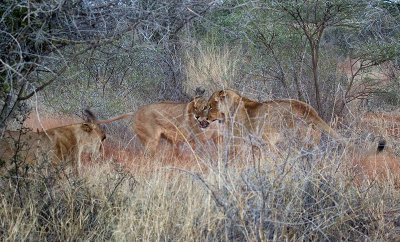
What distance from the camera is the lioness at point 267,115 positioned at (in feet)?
18.4

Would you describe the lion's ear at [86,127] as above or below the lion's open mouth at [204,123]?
above

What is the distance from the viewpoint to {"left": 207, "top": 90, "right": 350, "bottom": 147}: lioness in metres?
5.59

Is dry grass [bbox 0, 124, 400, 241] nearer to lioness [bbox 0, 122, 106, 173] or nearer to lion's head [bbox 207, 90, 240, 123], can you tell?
lioness [bbox 0, 122, 106, 173]

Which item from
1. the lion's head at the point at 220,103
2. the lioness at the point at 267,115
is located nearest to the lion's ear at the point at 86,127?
the lioness at the point at 267,115

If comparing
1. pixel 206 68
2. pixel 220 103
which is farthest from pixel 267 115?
pixel 206 68

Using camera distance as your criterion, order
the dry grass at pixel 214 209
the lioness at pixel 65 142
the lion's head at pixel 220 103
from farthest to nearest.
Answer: the lion's head at pixel 220 103
the lioness at pixel 65 142
the dry grass at pixel 214 209

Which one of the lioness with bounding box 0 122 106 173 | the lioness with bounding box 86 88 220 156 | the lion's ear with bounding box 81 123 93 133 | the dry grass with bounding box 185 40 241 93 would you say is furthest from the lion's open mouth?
the dry grass with bounding box 185 40 241 93

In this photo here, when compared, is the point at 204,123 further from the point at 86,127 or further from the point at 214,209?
the point at 214,209

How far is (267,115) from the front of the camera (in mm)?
6168

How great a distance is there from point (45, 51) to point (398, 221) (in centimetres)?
314

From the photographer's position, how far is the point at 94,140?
20.1 ft

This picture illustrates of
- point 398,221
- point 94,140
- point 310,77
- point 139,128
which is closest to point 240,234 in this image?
point 398,221

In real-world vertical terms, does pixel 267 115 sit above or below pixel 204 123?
above

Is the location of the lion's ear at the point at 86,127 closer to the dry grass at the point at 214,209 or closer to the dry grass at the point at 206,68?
the dry grass at the point at 214,209
